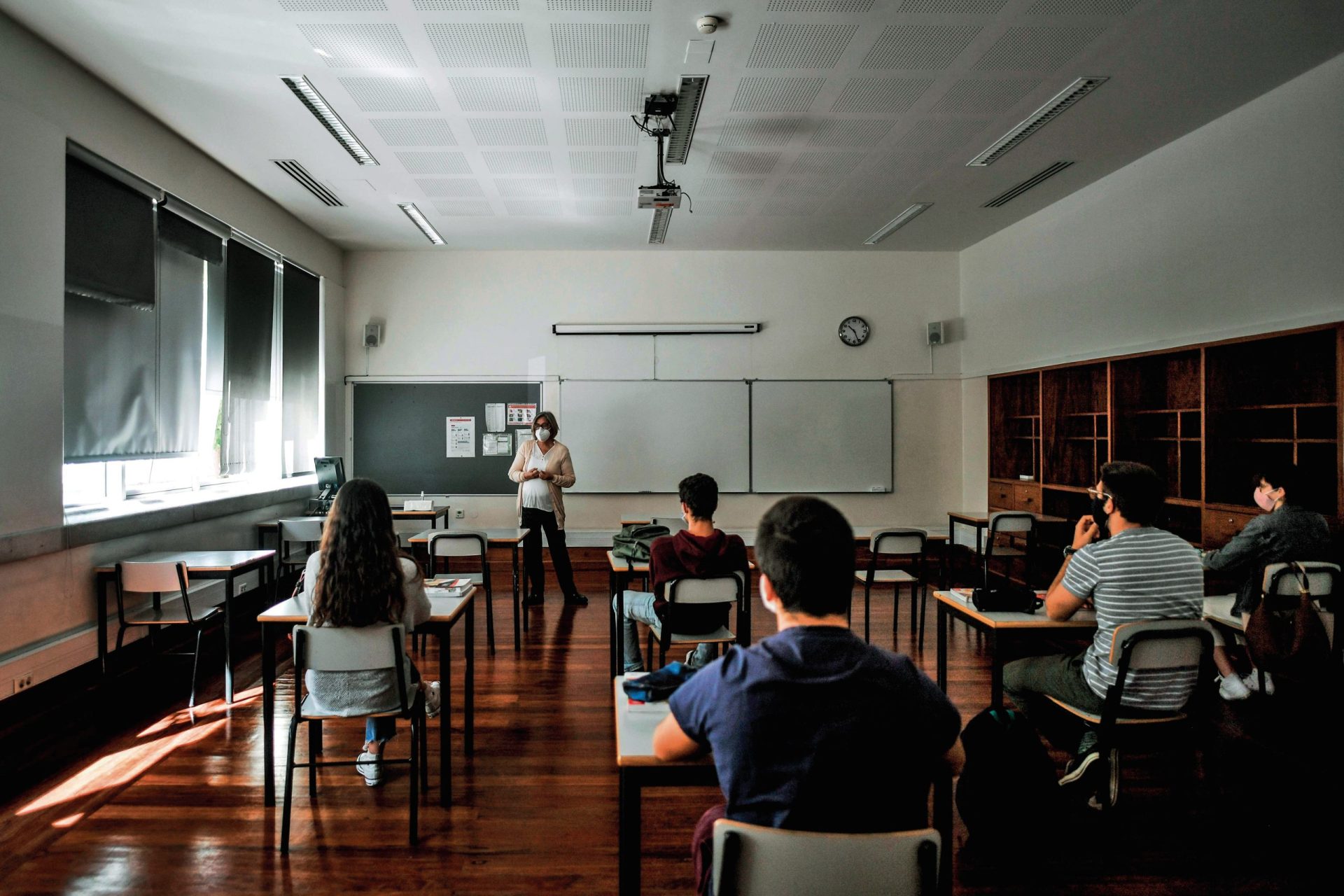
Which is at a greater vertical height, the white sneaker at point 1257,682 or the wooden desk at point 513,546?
the wooden desk at point 513,546

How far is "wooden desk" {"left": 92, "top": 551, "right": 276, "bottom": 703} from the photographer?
12.3 feet

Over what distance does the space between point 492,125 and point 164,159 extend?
2.12m

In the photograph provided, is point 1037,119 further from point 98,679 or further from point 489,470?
point 98,679

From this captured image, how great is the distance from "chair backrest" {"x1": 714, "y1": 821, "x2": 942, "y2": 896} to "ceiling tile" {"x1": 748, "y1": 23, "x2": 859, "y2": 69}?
3539 millimetres

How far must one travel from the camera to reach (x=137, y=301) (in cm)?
439

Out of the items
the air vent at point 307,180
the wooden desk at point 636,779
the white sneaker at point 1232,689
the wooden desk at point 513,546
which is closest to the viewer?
the wooden desk at point 636,779

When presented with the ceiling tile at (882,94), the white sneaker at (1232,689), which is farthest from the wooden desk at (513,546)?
the white sneaker at (1232,689)

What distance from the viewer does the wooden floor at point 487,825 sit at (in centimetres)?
223

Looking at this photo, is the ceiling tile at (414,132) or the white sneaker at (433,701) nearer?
the white sneaker at (433,701)

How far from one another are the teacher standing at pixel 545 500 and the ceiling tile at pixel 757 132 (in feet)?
8.29

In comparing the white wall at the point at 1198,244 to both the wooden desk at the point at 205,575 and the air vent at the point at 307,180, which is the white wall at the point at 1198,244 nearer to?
the wooden desk at the point at 205,575

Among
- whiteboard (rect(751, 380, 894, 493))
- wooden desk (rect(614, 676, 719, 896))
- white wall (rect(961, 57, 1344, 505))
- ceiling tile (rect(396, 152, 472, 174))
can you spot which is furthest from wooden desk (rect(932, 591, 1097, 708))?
whiteboard (rect(751, 380, 894, 493))

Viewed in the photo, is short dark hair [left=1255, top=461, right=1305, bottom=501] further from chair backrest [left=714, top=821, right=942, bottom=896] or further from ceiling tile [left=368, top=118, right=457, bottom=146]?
ceiling tile [left=368, top=118, right=457, bottom=146]

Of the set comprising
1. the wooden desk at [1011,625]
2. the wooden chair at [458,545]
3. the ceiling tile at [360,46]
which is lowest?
the wooden desk at [1011,625]
